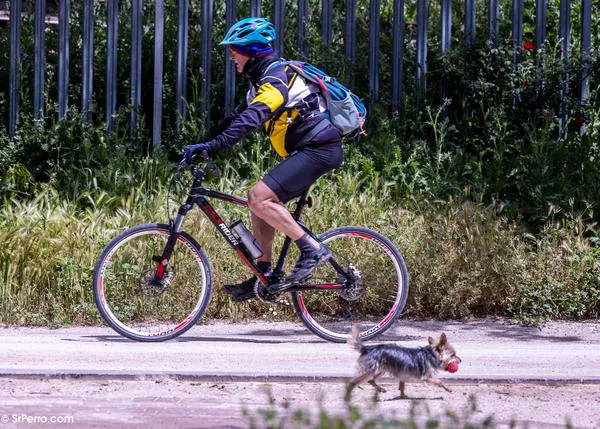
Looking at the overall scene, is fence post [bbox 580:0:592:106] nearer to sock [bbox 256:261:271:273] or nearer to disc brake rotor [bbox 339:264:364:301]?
disc brake rotor [bbox 339:264:364:301]

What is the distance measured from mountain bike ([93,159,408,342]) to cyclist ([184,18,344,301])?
0.18 metres

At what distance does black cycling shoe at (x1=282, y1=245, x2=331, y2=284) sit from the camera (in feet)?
24.3

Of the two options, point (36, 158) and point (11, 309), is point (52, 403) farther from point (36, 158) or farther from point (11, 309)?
point (36, 158)

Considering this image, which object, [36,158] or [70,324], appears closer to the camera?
[70,324]

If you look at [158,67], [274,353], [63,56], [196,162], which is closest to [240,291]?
[274,353]

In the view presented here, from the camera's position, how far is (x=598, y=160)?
10.5 m

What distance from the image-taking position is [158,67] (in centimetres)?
1127

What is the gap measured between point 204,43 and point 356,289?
4361 mm

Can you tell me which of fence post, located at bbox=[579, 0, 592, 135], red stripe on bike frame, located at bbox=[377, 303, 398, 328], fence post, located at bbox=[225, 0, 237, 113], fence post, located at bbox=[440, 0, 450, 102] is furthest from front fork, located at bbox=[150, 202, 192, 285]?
fence post, located at bbox=[579, 0, 592, 135]

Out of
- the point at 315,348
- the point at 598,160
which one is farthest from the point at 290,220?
the point at 598,160

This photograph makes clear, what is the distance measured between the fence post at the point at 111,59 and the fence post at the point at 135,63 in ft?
0.57

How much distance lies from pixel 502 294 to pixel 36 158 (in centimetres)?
467

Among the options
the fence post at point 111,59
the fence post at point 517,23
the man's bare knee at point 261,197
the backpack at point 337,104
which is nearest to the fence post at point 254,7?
the fence post at point 111,59

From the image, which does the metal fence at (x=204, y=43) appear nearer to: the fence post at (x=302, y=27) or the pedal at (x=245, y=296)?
the fence post at (x=302, y=27)
